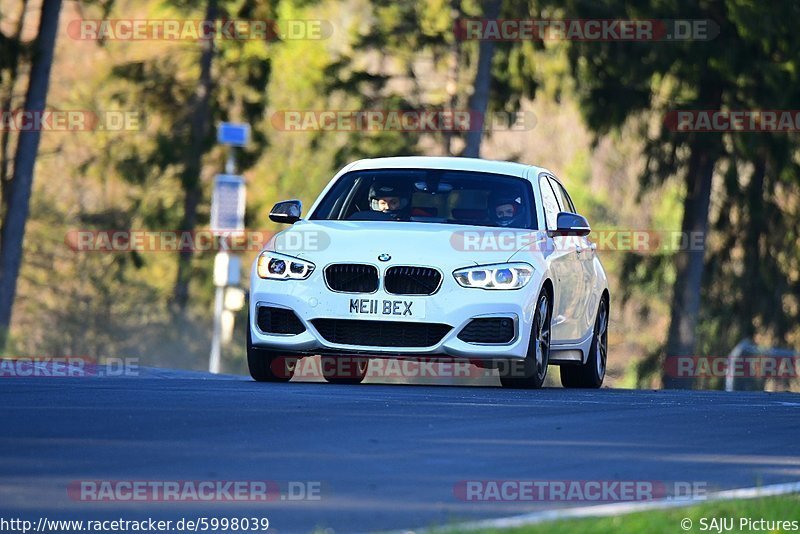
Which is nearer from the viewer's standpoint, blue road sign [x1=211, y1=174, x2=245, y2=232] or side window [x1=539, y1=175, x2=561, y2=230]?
side window [x1=539, y1=175, x2=561, y2=230]

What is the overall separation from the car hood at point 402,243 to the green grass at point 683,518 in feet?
19.6

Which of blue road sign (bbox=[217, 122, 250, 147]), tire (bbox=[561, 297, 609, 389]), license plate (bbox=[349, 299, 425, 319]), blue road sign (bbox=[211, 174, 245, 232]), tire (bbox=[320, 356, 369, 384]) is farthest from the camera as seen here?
blue road sign (bbox=[217, 122, 250, 147])

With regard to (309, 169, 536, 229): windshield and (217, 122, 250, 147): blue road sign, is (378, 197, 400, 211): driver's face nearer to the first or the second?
(309, 169, 536, 229): windshield

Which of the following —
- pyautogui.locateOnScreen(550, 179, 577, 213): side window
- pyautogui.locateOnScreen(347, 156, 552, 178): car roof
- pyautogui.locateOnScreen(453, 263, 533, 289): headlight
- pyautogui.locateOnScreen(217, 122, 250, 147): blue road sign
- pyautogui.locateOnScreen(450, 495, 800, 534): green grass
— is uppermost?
pyautogui.locateOnScreen(217, 122, 250, 147): blue road sign

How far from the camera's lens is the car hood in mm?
13805

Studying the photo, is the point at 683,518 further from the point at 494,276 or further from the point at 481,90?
the point at 481,90

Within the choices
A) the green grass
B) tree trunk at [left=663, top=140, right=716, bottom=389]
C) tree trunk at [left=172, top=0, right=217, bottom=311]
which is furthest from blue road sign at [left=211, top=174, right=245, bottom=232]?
the green grass

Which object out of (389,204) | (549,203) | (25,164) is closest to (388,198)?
(389,204)

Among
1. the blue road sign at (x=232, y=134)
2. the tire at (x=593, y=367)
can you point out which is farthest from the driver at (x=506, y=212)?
the blue road sign at (x=232, y=134)

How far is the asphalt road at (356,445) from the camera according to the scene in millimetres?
7559

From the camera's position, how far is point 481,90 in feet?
121

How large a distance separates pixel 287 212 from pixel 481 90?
22291 millimetres

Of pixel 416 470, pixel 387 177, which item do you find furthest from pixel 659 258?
pixel 416 470

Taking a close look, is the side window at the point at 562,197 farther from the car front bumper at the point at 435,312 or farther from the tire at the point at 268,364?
the tire at the point at 268,364
